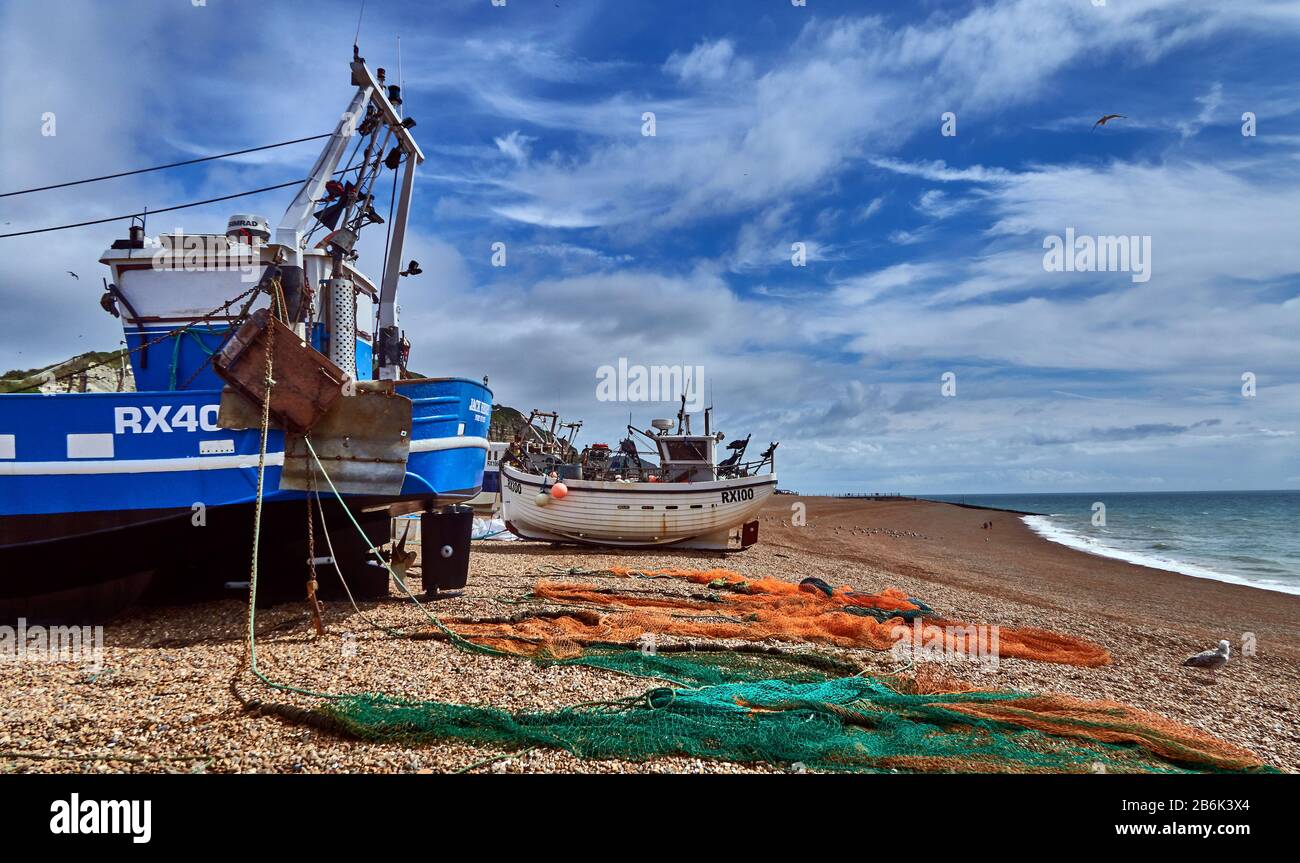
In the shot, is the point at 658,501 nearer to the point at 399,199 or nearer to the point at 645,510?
the point at 645,510

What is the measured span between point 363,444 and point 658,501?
11674mm

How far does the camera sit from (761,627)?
25.8 ft

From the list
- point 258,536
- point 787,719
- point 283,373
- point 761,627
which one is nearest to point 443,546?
point 258,536

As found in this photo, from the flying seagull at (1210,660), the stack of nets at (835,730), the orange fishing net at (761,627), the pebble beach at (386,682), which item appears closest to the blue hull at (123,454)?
the pebble beach at (386,682)

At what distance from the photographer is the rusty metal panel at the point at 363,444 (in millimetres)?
7480

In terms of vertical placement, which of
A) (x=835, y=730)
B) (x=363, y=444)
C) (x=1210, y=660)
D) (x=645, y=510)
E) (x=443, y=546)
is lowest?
(x=1210, y=660)

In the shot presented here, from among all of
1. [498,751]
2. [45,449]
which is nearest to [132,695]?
[498,751]

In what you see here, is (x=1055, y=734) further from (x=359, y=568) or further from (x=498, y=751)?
(x=359, y=568)

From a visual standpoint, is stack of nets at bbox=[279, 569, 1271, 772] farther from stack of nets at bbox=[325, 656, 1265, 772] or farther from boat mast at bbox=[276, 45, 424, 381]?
boat mast at bbox=[276, 45, 424, 381]

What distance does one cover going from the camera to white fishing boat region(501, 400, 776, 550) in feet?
61.3

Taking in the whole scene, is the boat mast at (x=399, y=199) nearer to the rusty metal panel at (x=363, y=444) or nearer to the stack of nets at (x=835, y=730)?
the rusty metal panel at (x=363, y=444)

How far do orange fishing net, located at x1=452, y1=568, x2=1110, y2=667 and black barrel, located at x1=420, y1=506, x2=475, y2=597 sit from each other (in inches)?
54.5
